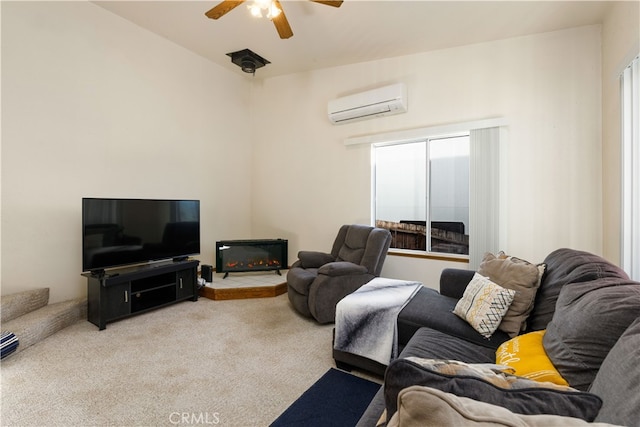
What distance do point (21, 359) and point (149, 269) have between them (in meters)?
1.15

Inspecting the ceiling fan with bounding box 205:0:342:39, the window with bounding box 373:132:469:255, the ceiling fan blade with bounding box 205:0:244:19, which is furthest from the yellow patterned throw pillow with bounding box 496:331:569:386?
the ceiling fan blade with bounding box 205:0:244:19

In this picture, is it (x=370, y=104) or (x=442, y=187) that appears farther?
(x=370, y=104)

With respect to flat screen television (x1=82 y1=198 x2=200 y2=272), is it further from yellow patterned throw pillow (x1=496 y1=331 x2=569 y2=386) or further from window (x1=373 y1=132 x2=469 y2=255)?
yellow patterned throw pillow (x1=496 y1=331 x2=569 y2=386)

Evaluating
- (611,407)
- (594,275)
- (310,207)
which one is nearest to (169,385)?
(611,407)

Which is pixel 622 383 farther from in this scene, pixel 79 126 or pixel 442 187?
pixel 79 126

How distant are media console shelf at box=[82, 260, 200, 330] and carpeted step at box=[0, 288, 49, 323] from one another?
0.39 m

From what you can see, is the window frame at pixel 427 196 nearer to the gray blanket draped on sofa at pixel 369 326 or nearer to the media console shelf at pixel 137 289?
the gray blanket draped on sofa at pixel 369 326

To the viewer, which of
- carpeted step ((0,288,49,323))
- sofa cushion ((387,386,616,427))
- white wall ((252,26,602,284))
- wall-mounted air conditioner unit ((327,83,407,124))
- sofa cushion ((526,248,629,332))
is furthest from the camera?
wall-mounted air conditioner unit ((327,83,407,124))

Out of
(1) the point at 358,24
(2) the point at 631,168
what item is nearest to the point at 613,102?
(2) the point at 631,168

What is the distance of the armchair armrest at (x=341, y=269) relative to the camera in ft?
9.62

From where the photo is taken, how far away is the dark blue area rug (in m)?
1.62

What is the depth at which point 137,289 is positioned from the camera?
315cm

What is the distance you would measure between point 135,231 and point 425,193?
11.3ft

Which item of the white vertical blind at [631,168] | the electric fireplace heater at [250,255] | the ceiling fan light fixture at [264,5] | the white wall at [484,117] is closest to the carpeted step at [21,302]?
the electric fireplace heater at [250,255]
